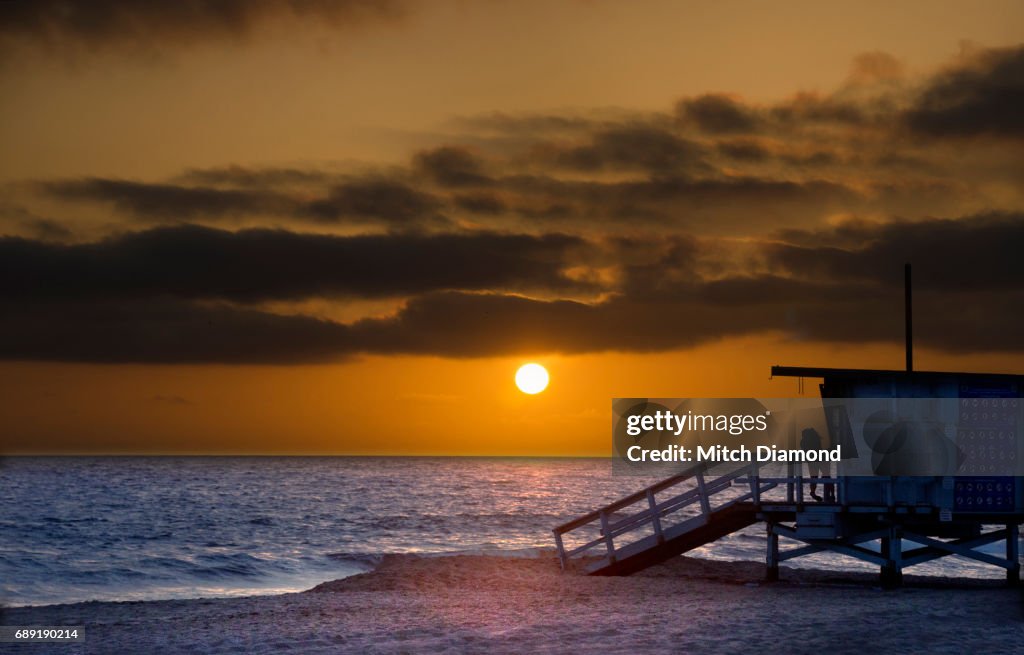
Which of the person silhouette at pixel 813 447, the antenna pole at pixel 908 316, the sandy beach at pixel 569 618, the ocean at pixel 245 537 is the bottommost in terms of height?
the ocean at pixel 245 537

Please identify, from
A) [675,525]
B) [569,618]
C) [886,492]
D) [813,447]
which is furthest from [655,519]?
[569,618]

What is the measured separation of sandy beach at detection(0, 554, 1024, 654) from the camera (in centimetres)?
1491

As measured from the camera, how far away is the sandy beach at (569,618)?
14.9m

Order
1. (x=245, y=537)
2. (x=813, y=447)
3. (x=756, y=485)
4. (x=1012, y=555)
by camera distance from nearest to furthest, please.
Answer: (x=756, y=485)
(x=813, y=447)
(x=1012, y=555)
(x=245, y=537)

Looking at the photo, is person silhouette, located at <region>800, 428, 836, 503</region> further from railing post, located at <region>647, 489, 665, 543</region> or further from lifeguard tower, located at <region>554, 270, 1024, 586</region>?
railing post, located at <region>647, 489, 665, 543</region>

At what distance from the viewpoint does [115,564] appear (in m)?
35.9

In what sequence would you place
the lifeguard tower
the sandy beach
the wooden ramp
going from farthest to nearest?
1. the wooden ramp
2. the lifeguard tower
3. the sandy beach

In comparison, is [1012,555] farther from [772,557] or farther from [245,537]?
[245,537]

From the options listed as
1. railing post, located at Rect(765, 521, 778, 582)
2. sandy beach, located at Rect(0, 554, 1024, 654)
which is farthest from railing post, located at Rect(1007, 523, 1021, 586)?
railing post, located at Rect(765, 521, 778, 582)

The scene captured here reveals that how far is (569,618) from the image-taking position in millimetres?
17609

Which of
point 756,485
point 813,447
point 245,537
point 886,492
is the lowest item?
point 245,537

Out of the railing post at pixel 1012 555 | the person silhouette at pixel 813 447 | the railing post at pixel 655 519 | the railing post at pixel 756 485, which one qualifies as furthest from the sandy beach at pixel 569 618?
the person silhouette at pixel 813 447

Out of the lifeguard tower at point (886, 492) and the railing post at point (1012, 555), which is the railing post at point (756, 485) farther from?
the railing post at point (1012, 555)

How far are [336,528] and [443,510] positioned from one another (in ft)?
48.1
